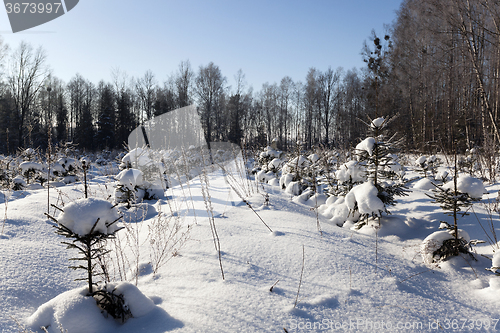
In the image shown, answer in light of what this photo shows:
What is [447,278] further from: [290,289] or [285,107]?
[285,107]

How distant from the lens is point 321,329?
143 centimetres

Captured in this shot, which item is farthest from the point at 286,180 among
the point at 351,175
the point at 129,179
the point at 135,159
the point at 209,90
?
the point at 209,90

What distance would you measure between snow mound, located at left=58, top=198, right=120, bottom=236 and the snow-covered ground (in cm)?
43

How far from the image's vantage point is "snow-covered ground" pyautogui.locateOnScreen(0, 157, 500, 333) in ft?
4.78

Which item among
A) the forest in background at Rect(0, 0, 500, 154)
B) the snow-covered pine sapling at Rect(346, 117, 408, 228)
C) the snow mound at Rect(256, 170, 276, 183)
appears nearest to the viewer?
the snow-covered pine sapling at Rect(346, 117, 408, 228)

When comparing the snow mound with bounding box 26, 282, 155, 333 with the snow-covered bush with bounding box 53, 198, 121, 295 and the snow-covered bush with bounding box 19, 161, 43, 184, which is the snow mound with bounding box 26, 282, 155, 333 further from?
the snow-covered bush with bounding box 19, 161, 43, 184

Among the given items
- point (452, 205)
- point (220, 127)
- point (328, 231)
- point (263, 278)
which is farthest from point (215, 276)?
point (220, 127)

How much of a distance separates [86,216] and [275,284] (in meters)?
1.32

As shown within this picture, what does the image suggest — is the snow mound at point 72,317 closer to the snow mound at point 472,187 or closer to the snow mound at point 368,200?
the snow mound at point 368,200

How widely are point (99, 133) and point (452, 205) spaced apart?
31696mm

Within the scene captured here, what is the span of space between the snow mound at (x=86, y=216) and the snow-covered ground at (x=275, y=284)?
43 cm

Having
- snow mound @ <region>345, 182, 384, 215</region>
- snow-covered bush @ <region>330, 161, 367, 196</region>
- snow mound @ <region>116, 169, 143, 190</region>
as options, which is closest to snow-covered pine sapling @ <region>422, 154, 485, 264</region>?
snow mound @ <region>345, 182, 384, 215</region>

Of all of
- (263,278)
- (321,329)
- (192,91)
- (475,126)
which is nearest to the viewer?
(321,329)

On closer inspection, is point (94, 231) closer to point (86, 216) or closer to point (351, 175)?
point (86, 216)
